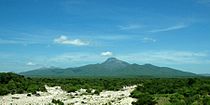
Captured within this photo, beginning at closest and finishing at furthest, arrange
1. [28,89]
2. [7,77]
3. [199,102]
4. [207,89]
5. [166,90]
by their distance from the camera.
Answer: [199,102]
[207,89]
[166,90]
[28,89]
[7,77]

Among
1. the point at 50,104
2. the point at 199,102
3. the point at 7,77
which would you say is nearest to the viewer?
the point at 199,102

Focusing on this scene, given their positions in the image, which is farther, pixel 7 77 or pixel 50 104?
pixel 7 77

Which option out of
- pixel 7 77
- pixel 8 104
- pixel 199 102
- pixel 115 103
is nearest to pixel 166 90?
pixel 115 103

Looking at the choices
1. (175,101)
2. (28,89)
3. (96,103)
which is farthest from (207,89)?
(28,89)

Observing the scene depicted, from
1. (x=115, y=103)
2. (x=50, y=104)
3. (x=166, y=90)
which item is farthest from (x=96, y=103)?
(x=166, y=90)

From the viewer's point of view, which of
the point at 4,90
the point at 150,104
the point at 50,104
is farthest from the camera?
the point at 4,90

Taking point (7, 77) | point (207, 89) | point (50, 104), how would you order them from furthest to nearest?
point (7, 77), point (207, 89), point (50, 104)

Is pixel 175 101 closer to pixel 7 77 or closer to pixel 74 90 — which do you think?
pixel 74 90

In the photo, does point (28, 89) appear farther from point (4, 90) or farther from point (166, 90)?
point (166, 90)

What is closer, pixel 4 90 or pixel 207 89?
pixel 207 89
